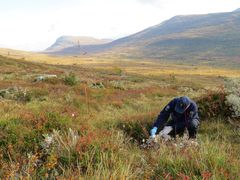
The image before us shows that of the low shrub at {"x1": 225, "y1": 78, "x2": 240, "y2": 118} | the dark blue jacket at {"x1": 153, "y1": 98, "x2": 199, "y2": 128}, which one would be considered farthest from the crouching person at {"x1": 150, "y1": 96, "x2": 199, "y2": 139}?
the low shrub at {"x1": 225, "y1": 78, "x2": 240, "y2": 118}

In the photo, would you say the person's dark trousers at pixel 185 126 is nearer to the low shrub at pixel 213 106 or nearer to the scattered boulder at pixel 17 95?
the low shrub at pixel 213 106

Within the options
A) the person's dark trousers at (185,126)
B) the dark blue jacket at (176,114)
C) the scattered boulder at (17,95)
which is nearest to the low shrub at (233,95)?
the dark blue jacket at (176,114)

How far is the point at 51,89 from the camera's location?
52.4ft

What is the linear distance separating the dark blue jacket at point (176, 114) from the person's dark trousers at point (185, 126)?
85 millimetres

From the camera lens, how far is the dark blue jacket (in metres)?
7.57

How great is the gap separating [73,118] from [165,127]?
2.37m

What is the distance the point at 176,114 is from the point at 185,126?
1.28 feet

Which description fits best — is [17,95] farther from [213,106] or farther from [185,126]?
[185,126]

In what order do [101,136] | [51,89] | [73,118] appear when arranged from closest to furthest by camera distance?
[101,136] → [73,118] → [51,89]

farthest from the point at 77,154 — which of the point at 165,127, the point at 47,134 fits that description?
the point at 165,127

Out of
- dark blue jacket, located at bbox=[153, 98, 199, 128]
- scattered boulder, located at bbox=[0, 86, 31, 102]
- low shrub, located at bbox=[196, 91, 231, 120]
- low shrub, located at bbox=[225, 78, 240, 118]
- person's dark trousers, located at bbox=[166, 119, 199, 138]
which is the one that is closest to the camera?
person's dark trousers, located at bbox=[166, 119, 199, 138]

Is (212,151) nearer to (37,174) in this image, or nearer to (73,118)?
(37,174)

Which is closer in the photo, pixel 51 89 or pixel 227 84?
pixel 227 84

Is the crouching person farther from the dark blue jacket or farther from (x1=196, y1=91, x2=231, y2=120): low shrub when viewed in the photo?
(x1=196, y1=91, x2=231, y2=120): low shrub
